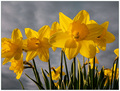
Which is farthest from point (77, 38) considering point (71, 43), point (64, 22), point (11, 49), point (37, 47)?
point (11, 49)

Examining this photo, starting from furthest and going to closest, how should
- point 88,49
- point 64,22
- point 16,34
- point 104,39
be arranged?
point 16,34 < point 104,39 < point 64,22 < point 88,49

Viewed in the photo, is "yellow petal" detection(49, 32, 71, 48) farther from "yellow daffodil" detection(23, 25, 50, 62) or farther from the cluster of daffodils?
"yellow daffodil" detection(23, 25, 50, 62)

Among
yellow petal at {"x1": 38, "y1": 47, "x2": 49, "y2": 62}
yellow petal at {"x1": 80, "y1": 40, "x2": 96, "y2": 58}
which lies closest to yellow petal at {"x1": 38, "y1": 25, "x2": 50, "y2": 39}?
yellow petal at {"x1": 38, "y1": 47, "x2": 49, "y2": 62}

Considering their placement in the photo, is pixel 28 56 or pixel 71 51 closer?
pixel 71 51

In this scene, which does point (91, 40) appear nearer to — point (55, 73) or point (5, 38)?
point (5, 38)

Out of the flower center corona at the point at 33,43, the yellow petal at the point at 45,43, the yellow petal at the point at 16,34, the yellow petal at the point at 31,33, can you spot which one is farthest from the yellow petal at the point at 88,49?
the yellow petal at the point at 16,34

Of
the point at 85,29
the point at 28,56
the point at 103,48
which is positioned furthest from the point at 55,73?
the point at 85,29

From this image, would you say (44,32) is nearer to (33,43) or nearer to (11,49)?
(33,43)
